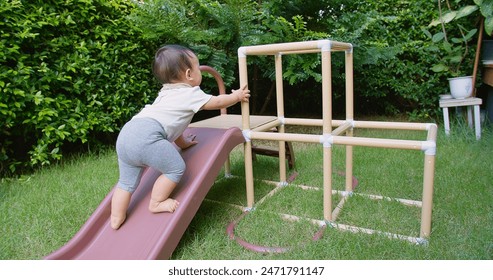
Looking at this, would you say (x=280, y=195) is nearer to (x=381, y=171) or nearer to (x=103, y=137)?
(x=381, y=171)

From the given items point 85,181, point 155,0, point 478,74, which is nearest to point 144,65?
point 155,0

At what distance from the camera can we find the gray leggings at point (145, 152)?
1.89 metres

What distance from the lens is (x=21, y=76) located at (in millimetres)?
2918

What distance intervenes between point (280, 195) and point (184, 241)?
0.81 meters

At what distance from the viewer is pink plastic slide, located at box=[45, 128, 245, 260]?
178cm

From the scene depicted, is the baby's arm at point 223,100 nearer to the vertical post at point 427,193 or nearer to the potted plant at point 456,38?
the vertical post at point 427,193

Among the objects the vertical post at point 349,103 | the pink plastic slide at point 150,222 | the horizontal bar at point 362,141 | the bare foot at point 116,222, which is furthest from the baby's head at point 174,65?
the vertical post at point 349,103

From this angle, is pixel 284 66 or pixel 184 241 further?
pixel 284 66

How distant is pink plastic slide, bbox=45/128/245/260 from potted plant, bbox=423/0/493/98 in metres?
3.05

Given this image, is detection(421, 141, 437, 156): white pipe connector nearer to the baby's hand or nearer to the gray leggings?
the baby's hand

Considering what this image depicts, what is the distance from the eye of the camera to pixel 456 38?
412cm

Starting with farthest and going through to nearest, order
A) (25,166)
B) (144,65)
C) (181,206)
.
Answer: (144,65), (25,166), (181,206)

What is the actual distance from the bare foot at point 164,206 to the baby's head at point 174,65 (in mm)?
690

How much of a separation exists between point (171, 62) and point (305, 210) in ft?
4.00
